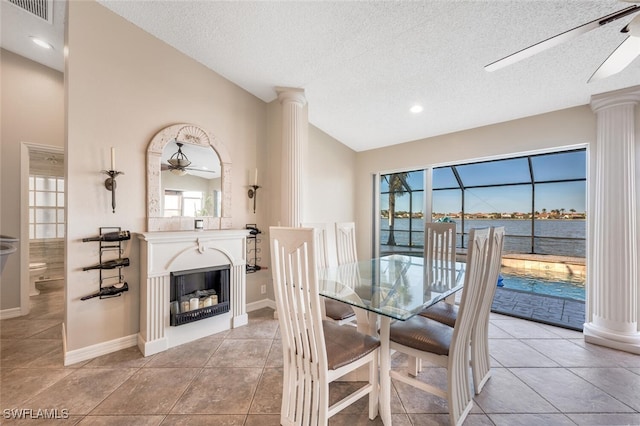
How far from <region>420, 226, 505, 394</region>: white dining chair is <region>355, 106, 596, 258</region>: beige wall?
6.46ft

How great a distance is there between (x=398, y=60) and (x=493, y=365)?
2.91m

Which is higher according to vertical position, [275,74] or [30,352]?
[275,74]

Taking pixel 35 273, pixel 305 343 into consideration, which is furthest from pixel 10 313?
pixel 305 343

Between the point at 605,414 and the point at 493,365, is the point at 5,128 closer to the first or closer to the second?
the point at 493,365

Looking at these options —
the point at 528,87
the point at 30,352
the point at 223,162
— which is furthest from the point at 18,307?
the point at 528,87

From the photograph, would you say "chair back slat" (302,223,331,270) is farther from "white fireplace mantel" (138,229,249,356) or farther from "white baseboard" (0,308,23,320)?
"white baseboard" (0,308,23,320)

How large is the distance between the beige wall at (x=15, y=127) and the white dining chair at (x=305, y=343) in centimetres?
368

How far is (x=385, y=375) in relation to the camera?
1.54 meters

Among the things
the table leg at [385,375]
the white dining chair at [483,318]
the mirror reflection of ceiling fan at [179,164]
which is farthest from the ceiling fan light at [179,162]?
the white dining chair at [483,318]

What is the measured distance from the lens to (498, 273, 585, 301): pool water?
356 centimetres

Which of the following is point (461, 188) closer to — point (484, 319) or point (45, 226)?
point (484, 319)

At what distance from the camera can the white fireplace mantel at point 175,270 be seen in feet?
7.63

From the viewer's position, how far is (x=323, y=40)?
230 centimetres

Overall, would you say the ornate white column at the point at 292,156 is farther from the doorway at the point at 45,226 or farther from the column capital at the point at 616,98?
the doorway at the point at 45,226
